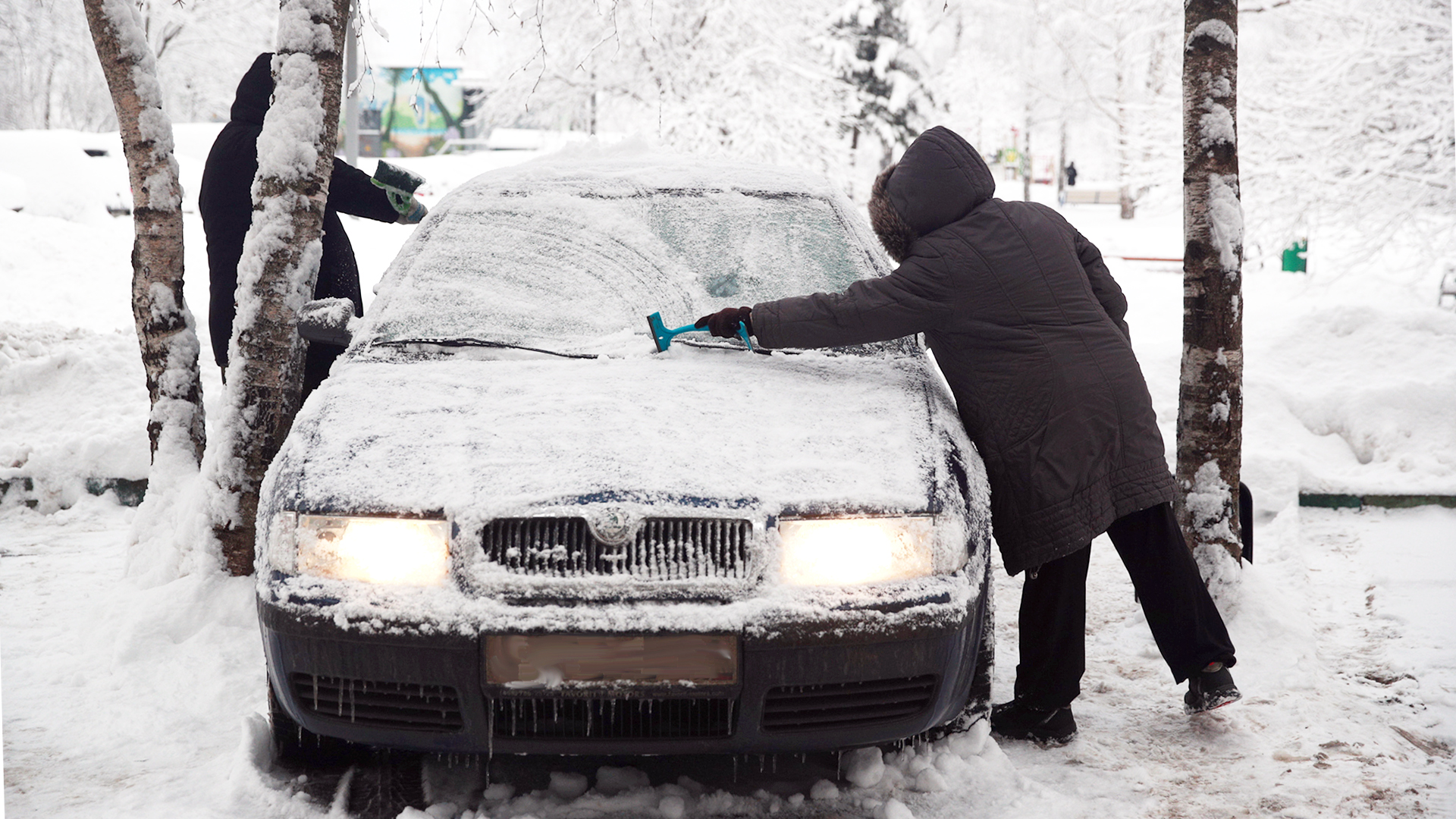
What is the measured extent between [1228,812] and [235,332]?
11.4 feet

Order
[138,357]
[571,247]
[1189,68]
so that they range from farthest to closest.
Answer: [138,357], [1189,68], [571,247]

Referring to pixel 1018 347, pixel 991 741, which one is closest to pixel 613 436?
pixel 1018 347

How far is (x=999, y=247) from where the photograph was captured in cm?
301

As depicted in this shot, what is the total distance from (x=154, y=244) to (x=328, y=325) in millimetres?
1867

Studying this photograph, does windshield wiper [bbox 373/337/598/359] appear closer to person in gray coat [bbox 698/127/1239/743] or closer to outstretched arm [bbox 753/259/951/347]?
person in gray coat [bbox 698/127/1239/743]

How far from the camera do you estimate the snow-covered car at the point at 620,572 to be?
2287 millimetres

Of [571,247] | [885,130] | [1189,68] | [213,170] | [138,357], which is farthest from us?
[885,130]

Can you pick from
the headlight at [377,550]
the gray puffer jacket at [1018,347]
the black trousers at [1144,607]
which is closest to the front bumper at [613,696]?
the headlight at [377,550]

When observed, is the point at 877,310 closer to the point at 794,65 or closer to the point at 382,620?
the point at 382,620

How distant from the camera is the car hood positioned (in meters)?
2.38

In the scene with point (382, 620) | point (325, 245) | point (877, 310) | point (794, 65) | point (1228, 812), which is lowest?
point (1228, 812)

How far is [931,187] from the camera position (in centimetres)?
307

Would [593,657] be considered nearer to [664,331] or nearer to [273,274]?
[664,331]

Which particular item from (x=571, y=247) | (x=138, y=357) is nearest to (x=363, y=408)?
(x=571, y=247)
